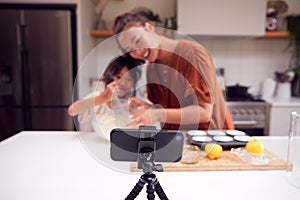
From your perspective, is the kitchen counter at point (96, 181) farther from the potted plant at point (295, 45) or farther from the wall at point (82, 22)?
the potted plant at point (295, 45)

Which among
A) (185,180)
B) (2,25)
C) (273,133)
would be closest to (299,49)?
(273,133)

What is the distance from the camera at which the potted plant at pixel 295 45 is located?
97.2 inches

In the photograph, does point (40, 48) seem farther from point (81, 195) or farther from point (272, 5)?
point (272, 5)

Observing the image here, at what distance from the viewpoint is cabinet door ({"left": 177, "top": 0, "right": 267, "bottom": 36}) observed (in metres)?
2.28

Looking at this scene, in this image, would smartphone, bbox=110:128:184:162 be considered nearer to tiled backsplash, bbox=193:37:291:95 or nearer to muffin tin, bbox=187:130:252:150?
muffin tin, bbox=187:130:252:150

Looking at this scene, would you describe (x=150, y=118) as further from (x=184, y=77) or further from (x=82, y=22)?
(x=82, y=22)

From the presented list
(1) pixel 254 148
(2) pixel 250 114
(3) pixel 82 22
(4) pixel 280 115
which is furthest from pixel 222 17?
(1) pixel 254 148

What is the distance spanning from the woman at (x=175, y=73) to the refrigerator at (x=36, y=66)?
1420 millimetres

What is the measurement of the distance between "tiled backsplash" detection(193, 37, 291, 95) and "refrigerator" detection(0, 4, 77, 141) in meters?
1.41

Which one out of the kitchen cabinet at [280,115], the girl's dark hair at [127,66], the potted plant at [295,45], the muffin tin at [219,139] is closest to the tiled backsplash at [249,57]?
the potted plant at [295,45]

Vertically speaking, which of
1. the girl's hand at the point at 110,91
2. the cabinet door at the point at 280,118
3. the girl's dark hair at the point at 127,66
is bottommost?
the cabinet door at the point at 280,118

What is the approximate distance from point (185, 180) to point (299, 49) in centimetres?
241

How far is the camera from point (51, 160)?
91 centimetres

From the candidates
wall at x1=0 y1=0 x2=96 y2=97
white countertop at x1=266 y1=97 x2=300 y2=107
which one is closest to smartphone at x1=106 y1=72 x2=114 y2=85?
wall at x1=0 y1=0 x2=96 y2=97
